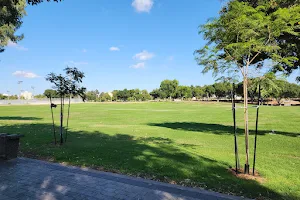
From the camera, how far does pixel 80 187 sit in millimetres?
4828

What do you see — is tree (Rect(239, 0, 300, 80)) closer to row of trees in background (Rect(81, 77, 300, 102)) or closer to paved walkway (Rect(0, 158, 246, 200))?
paved walkway (Rect(0, 158, 246, 200))

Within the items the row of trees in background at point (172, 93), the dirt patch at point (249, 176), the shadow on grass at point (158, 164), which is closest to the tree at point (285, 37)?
the dirt patch at point (249, 176)

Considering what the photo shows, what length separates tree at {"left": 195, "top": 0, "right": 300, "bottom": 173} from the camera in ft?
20.0

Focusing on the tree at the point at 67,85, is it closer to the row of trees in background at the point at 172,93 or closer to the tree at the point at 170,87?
the row of trees in background at the point at 172,93

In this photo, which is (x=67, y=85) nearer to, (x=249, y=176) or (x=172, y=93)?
(x=249, y=176)

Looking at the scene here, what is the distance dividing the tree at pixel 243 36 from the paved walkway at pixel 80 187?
238 cm

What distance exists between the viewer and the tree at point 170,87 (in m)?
137

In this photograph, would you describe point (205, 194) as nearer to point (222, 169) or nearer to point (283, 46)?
point (222, 169)

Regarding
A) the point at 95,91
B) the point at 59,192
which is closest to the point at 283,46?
the point at 59,192

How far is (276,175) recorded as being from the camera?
5875mm

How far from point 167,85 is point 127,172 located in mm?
133734

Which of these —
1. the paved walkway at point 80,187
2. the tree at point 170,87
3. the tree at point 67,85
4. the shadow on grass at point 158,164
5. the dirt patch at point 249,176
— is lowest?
the dirt patch at point 249,176

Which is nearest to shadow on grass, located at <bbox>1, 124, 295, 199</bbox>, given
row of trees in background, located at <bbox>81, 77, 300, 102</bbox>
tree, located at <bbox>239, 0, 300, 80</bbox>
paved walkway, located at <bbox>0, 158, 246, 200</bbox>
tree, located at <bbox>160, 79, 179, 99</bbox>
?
paved walkway, located at <bbox>0, 158, 246, 200</bbox>

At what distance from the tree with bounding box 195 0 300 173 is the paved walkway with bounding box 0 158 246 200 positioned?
7.82ft
